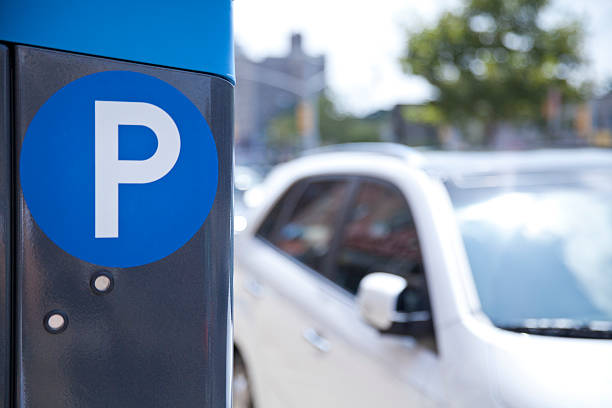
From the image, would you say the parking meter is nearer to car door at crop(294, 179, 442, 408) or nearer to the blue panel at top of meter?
the blue panel at top of meter

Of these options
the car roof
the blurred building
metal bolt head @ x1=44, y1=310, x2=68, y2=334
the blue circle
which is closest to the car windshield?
the car roof

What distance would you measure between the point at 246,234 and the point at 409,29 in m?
21.7

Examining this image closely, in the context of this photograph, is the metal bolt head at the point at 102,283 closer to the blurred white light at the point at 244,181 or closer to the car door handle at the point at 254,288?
the car door handle at the point at 254,288

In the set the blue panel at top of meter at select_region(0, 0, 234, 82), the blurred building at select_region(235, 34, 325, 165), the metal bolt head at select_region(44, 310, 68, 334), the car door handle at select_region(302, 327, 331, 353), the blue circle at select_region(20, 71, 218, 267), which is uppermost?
the blurred building at select_region(235, 34, 325, 165)

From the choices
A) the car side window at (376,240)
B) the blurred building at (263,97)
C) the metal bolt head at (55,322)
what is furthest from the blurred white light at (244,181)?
the blurred building at (263,97)

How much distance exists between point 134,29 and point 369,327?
146 centimetres

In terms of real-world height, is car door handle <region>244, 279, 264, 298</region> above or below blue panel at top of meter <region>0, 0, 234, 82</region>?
below

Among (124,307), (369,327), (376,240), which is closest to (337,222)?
(376,240)

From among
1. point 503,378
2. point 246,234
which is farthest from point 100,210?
point 246,234

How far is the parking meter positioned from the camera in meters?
1.15

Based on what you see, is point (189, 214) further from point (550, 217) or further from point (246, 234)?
point (246, 234)

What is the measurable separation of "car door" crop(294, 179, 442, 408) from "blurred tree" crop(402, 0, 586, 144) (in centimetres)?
2040

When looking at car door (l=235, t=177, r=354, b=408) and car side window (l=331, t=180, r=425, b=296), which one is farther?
car side window (l=331, t=180, r=425, b=296)

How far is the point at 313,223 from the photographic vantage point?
3475 millimetres
